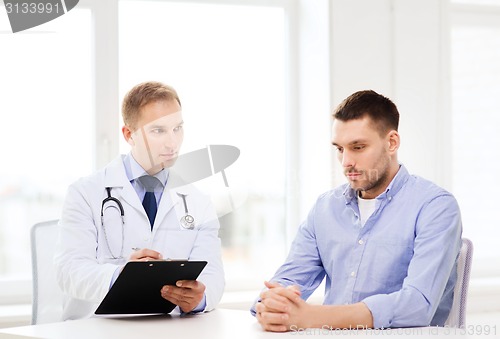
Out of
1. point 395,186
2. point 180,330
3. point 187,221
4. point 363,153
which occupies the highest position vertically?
point 363,153

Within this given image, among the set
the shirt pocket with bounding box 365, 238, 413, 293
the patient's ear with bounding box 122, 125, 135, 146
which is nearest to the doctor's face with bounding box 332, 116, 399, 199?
the shirt pocket with bounding box 365, 238, 413, 293

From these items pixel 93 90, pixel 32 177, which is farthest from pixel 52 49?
pixel 32 177

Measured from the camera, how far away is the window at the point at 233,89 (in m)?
3.89

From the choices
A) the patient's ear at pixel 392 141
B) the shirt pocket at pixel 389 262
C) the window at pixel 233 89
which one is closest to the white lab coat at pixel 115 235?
the shirt pocket at pixel 389 262

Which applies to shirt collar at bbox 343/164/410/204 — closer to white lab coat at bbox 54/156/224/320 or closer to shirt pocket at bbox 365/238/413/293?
shirt pocket at bbox 365/238/413/293

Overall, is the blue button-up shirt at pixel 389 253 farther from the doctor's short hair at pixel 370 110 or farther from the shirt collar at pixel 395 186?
the doctor's short hair at pixel 370 110

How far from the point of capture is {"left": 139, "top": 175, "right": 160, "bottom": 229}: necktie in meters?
2.54

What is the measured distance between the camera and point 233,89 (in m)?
4.04

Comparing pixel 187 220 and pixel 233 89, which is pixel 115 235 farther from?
pixel 233 89

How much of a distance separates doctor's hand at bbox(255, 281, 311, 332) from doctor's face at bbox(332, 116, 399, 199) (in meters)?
0.46

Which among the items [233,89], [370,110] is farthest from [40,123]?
[370,110]

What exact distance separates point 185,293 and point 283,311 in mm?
354

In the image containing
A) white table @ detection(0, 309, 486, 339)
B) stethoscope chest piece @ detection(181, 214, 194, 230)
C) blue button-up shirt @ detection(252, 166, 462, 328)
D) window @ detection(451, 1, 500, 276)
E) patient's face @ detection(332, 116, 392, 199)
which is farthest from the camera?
window @ detection(451, 1, 500, 276)

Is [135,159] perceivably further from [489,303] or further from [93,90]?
[489,303]
